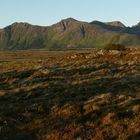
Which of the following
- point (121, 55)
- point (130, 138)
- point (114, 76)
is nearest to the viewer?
point (130, 138)

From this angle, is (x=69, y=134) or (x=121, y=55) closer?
(x=69, y=134)

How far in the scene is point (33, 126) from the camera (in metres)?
17.4

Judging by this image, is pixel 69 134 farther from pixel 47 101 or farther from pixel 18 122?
pixel 47 101

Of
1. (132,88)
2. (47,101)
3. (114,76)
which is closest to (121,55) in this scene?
(114,76)

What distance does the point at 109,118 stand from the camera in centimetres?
1744

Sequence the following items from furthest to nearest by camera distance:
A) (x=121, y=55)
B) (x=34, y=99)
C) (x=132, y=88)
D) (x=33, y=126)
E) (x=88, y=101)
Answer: (x=121, y=55) → (x=132, y=88) → (x=34, y=99) → (x=88, y=101) → (x=33, y=126)

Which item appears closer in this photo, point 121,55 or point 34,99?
point 34,99

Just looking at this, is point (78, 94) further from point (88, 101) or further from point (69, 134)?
point (69, 134)

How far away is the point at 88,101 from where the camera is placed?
69.7ft

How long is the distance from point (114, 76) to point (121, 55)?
2318 centimetres

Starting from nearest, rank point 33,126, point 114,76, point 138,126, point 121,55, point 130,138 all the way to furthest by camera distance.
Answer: point 130,138 → point 138,126 → point 33,126 → point 114,76 → point 121,55

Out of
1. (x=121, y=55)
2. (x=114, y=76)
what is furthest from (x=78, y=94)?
(x=121, y=55)

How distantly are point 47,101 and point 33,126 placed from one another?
515cm

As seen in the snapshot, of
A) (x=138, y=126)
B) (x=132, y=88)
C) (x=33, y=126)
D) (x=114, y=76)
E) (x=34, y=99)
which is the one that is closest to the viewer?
(x=138, y=126)
